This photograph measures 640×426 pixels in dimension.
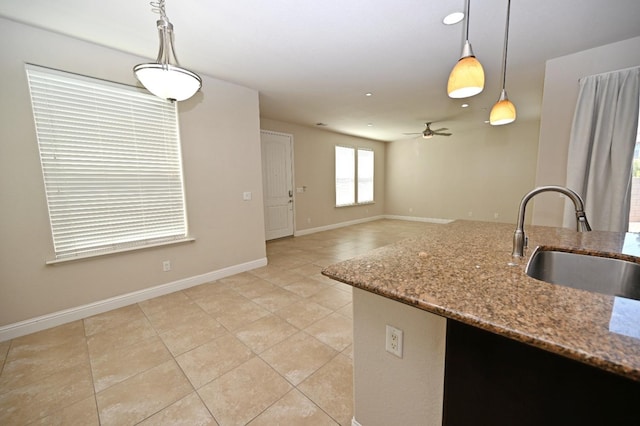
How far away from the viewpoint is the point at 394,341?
1.05 metres

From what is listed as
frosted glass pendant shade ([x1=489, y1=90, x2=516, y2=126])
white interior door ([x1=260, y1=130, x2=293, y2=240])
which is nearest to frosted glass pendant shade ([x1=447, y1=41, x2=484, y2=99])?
frosted glass pendant shade ([x1=489, y1=90, x2=516, y2=126])

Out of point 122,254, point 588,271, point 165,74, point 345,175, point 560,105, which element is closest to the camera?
point 588,271

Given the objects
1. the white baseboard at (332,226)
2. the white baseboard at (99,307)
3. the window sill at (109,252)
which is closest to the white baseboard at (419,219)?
the white baseboard at (332,226)

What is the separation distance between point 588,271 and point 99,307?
379 cm

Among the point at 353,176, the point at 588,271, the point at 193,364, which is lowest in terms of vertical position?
the point at 193,364

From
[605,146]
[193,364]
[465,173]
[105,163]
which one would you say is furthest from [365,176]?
[193,364]

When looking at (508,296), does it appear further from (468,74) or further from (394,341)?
(468,74)

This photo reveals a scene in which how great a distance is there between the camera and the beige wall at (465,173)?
19.7 ft

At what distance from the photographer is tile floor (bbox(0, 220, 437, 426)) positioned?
1.44 m

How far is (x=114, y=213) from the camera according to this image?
2553 mm

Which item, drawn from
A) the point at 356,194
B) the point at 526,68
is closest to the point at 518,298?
the point at 526,68

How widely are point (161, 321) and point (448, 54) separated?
3.89 m

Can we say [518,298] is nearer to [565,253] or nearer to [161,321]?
[565,253]

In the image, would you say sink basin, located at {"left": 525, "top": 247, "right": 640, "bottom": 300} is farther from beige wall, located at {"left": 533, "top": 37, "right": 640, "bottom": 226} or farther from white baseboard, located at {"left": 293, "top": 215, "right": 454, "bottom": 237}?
white baseboard, located at {"left": 293, "top": 215, "right": 454, "bottom": 237}
